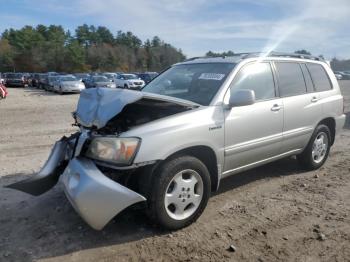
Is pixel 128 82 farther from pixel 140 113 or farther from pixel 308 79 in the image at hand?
pixel 140 113

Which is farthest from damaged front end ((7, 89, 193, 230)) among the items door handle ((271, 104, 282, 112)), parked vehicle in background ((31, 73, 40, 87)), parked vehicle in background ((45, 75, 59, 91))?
parked vehicle in background ((31, 73, 40, 87))

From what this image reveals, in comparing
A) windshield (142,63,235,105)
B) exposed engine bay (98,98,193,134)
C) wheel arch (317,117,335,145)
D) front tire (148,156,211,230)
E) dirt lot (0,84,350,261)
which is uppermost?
windshield (142,63,235,105)

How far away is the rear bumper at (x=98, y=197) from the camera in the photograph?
10.1ft

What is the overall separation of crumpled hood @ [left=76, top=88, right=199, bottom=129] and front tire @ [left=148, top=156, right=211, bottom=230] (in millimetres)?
673

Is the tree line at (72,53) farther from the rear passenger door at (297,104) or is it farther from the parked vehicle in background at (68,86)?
the rear passenger door at (297,104)

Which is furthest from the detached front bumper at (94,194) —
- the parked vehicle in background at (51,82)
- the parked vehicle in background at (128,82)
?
the parked vehicle in background at (128,82)

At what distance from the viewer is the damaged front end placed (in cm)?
Result: 311

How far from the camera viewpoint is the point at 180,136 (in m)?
3.48

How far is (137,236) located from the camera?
11.5ft

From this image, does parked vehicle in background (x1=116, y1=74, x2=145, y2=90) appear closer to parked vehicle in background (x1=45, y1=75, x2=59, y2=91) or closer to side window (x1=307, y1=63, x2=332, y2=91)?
parked vehicle in background (x1=45, y1=75, x2=59, y2=91)

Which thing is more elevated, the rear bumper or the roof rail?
the roof rail

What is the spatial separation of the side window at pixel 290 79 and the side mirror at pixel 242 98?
1.07 m

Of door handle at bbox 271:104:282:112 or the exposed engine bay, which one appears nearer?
the exposed engine bay

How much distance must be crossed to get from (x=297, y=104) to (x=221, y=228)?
2.26 metres
